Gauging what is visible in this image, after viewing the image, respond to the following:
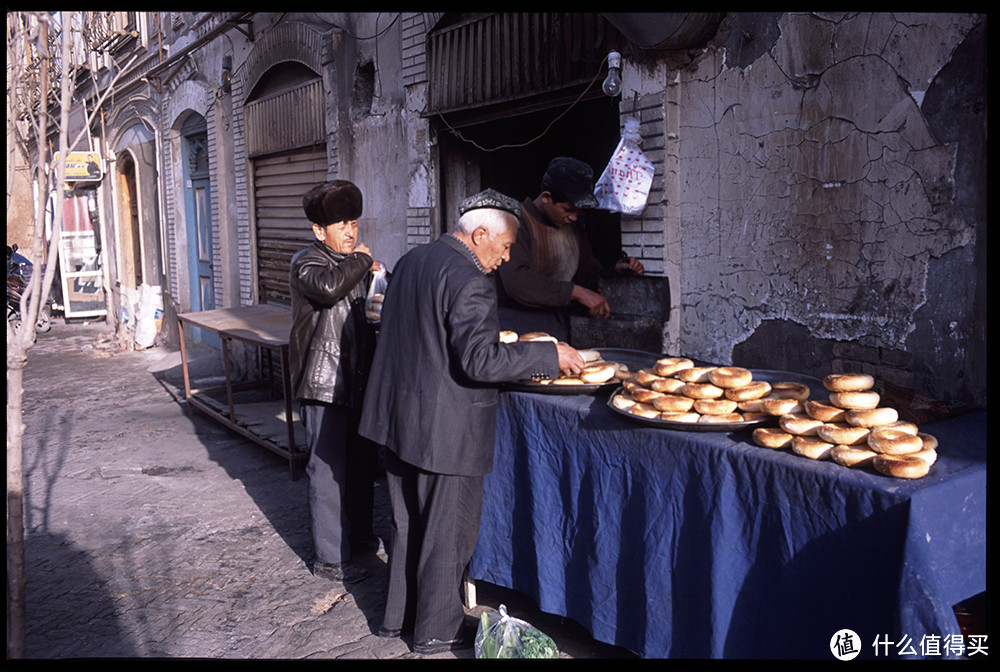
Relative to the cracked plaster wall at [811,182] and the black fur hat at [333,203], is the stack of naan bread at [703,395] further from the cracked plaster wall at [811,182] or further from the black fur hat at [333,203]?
the black fur hat at [333,203]

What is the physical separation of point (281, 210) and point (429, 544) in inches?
279

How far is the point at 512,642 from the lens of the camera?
3092 millimetres

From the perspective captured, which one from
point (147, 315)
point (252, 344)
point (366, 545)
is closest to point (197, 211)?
point (147, 315)

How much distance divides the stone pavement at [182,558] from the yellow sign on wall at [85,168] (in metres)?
8.33

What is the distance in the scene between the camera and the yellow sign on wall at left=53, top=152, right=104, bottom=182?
14727mm

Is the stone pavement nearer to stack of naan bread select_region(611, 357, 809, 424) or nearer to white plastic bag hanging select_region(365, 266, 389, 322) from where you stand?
stack of naan bread select_region(611, 357, 809, 424)

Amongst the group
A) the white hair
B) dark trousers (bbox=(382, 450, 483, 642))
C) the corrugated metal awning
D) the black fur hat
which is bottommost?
dark trousers (bbox=(382, 450, 483, 642))

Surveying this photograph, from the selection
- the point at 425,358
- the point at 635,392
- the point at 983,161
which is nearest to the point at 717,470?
the point at 635,392

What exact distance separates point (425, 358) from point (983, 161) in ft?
7.96

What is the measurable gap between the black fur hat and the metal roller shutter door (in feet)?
15.0

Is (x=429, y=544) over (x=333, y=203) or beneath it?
beneath

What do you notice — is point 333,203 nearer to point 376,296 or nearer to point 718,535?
point 376,296

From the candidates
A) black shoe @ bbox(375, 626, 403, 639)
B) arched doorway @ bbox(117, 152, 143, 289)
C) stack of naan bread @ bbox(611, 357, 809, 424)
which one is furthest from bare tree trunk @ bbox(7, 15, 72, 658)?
arched doorway @ bbox(117, 152, 143, 289)

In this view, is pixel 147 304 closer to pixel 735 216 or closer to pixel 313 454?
pixel 313 454
